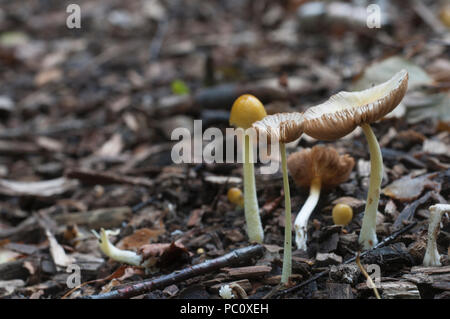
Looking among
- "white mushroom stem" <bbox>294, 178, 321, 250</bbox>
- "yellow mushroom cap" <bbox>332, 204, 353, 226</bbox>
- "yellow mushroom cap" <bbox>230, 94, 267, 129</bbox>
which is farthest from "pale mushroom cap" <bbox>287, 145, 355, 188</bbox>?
"yellow mushroom cap" <bbox>230, 94, 267, 129</bbox>

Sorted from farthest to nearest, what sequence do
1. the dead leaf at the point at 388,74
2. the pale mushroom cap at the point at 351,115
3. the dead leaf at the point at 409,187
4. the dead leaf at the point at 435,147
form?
the dead leaf at the point at 388,74
the dead leaf at the point at 435,147
the dead leaf at the point at 409,187
the pale mushroom cap at the point at 351,115

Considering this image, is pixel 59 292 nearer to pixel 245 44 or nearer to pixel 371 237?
pixel 371 237

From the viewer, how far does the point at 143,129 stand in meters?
5.07

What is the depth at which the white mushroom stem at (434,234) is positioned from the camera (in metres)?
2.05

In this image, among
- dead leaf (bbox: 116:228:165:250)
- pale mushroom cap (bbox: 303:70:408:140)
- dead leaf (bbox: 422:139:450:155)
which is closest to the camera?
pale mushroom cap (bbox: 303:70:408:140)

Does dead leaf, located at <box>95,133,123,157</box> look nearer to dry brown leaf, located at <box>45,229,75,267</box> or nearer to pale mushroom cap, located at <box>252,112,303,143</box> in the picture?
dry brown leaf, located at <box>45,229,75,267</box>

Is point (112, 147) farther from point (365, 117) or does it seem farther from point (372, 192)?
point (365, 117)

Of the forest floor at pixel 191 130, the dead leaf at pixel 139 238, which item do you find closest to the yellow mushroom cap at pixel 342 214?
the forest floor at pixel 191 130

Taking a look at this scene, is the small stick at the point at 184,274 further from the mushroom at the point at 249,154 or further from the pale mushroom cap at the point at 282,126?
the pale mushroom cap at the point at 282,126

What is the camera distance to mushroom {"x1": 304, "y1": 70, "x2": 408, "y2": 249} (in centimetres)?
189

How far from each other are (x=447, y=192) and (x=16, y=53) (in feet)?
23.8

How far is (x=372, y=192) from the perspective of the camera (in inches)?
85.6

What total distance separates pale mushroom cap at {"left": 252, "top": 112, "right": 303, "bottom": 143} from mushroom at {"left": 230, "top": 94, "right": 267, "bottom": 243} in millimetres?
233
